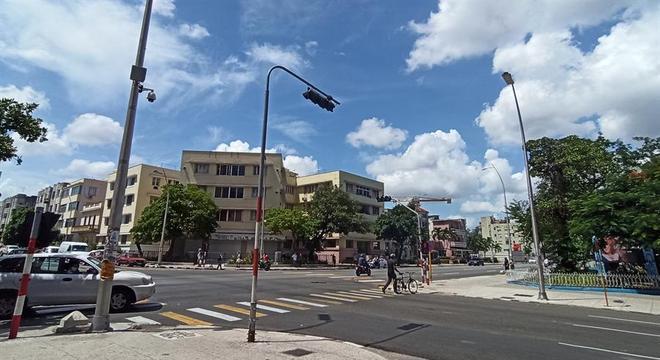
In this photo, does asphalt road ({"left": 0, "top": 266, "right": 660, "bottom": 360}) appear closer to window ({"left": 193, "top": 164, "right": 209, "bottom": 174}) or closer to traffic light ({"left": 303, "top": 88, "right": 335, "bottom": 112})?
traffic light ({"left": 303, "top": 88, "right": 335, "bottom": 112})

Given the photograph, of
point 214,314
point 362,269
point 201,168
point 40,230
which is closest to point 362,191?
point 201,168

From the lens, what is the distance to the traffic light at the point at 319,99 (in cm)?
1007

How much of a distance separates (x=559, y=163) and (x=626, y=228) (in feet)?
24.4

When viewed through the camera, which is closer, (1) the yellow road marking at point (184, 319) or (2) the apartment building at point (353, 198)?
(1) the yellow road marking at point (184, 319)

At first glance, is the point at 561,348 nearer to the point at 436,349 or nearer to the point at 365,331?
the point at 436,349

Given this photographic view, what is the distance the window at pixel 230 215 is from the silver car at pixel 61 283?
140 feet

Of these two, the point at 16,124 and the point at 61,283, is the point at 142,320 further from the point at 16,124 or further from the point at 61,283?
the point at 16,124

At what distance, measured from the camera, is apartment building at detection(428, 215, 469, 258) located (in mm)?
103312

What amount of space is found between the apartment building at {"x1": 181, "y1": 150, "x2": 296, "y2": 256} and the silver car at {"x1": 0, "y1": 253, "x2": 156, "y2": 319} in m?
40.7

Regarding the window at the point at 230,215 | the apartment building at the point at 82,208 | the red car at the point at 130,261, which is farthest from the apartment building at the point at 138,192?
the red car at the point at 130,261

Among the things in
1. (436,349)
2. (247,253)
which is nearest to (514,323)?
(436,349)

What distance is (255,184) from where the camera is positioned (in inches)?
2152

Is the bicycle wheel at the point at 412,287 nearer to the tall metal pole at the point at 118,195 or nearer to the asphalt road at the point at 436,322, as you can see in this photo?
the asphalt road at the point at 436,322

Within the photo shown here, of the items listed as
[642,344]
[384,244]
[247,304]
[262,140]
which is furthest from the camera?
[384,244]
